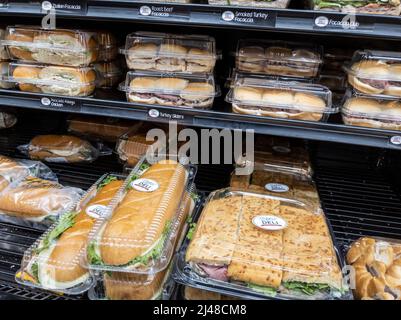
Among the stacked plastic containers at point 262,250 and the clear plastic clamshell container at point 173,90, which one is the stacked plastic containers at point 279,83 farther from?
the stacked plastic containers at point 262,250

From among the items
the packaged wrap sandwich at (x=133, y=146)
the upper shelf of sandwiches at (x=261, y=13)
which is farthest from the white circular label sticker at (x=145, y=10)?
the packaged wrap sandwich at (x=133, y=146)

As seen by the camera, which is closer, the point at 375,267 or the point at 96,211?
the point at 375,267

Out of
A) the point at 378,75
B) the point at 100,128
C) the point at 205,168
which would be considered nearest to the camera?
the point at 378,75

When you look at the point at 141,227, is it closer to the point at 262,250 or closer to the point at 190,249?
the point at 190,249

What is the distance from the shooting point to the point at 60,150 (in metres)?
2.04

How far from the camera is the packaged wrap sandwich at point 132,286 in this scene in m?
1.15

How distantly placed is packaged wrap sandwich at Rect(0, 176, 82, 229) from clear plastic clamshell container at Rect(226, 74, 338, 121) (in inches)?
34.0

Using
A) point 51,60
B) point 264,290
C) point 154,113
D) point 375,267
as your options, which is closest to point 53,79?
point 51,60

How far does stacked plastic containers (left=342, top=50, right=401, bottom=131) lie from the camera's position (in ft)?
4.34

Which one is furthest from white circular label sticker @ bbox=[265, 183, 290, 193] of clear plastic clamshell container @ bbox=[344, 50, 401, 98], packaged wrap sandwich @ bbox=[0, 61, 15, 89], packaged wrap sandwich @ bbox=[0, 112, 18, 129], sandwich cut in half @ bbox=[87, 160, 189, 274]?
packaged wrap sandwich @ bbox=[0, 112, 18, 129]

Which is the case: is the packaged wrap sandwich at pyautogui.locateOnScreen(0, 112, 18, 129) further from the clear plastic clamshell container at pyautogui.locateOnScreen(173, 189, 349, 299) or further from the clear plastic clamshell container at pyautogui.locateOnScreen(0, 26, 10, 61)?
the clear plastic clamshell container at pyautogui.locateOnScreen(173, 189, 349, 299)

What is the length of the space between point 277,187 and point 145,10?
0.98 metres
